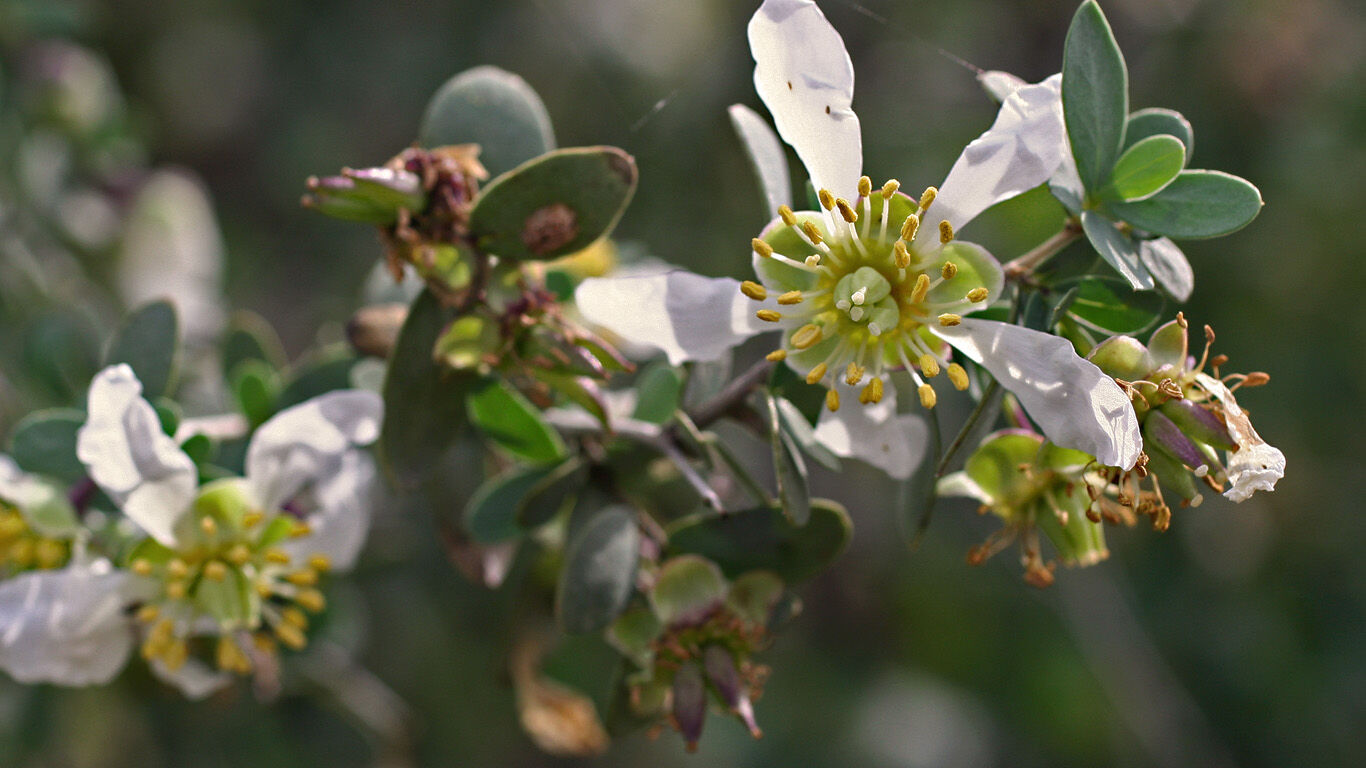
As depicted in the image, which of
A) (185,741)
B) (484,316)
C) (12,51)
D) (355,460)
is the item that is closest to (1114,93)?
(484,316)

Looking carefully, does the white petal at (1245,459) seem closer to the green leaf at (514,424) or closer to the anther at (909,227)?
the anther at (909,227)

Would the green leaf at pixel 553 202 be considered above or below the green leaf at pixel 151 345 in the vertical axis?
above

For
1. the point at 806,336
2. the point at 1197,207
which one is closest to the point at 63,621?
the point at 806,336

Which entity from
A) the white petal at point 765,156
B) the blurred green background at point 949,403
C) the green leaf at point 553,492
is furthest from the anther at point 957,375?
the blurred green background at point 949,403

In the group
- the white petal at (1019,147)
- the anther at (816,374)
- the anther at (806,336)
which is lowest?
the anther at (816,374)

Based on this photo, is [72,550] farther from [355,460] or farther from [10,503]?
[355,460]

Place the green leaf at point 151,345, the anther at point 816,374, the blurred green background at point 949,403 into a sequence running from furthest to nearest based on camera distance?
the blurred green background at point 949,403, the green leaf at point 151,345, the anther at point 816,374
